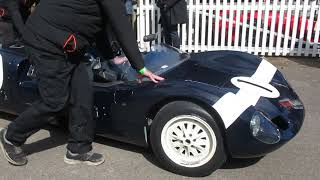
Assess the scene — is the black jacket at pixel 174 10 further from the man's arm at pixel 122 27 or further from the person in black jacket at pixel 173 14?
the man's arm at pixel 122 27

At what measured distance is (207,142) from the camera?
3.33 m

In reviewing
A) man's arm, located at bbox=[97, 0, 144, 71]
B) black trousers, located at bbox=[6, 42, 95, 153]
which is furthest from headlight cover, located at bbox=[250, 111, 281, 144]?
black trousers, located at bbox=[6, 42, 95, 153]

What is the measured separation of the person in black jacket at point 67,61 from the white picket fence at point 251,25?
14.7ft

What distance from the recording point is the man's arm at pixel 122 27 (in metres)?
3.17

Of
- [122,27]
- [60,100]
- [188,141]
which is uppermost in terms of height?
[122,27]

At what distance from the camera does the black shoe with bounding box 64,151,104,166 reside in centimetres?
371

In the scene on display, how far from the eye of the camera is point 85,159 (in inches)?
146

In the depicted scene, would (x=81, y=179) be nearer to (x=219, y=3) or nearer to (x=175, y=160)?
(x=175, y=160)

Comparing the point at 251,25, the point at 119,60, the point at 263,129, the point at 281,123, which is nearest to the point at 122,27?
the point at 119,60

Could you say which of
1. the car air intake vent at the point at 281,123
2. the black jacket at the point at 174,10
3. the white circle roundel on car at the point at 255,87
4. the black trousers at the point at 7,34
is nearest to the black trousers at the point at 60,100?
the white circle roundel on car at the point at 255,87

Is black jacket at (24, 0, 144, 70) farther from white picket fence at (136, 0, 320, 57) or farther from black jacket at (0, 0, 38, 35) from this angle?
white picket fence at (136, 0, 320, 57)

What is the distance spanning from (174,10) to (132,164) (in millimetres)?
3703

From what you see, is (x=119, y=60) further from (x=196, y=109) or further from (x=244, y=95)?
(x=244, y=95)

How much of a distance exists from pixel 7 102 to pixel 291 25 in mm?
5205
